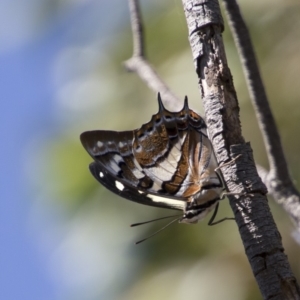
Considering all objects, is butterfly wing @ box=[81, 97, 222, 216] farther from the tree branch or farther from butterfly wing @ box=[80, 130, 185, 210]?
the tree branch

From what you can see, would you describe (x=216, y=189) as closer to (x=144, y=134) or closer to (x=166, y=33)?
(x=144, y=134)

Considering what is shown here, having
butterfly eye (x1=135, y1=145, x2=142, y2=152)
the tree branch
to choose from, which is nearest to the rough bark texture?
the tree branch

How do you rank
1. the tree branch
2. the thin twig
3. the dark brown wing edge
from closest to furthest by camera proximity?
the tree branch, the dark brown wing edge, the thin twig

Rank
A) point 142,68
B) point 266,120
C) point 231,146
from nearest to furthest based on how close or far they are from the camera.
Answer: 1. point 231,146
2. point 266,120
3. point 142,68

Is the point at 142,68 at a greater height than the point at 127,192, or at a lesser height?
greater

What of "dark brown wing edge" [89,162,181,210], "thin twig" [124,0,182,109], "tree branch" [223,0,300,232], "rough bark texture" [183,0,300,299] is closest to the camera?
"rough bark texture" [183,0,300,299]

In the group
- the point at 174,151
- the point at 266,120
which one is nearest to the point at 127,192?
the point at 174,151

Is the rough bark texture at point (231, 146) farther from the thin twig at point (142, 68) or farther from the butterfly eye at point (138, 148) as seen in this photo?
the thin twig at point (142, 68)

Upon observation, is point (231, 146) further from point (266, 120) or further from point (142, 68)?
point (142, 68)

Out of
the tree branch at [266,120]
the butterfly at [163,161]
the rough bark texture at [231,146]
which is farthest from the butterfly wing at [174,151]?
the rough bark texture at [231,146]
